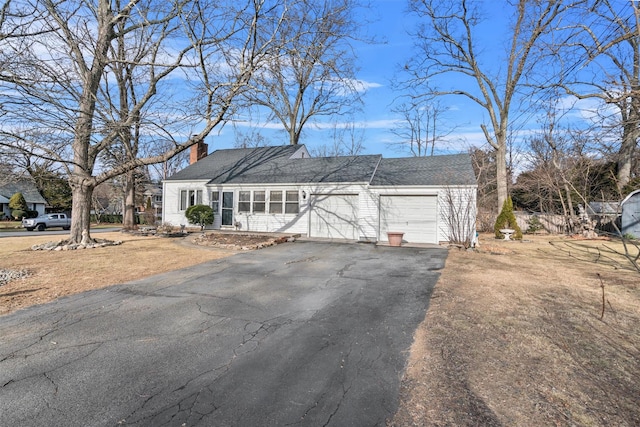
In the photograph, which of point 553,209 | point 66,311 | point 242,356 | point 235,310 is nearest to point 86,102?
point 66,311

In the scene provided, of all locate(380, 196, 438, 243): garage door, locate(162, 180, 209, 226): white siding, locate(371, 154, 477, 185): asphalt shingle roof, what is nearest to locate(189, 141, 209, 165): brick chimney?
locate(162, 180, 209, 226): white siding

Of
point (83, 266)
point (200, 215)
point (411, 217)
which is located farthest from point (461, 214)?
point (83, 266)

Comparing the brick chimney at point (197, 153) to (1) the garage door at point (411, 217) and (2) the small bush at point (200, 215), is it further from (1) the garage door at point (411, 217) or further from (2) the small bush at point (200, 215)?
(1) the garage door at point (411, 217)

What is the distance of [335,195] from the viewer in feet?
52.4

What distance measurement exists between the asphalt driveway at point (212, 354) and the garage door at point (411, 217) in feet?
26.1

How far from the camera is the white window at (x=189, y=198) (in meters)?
19.5

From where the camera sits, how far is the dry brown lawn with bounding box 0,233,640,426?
8.79 ft

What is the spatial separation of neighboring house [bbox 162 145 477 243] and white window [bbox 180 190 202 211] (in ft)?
0.19

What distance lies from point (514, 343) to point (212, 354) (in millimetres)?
3447

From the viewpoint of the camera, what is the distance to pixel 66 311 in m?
5.06

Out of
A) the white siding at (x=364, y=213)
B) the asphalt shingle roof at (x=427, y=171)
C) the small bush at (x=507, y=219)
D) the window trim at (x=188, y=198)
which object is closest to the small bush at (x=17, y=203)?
the window trim at (x=188, y=198)

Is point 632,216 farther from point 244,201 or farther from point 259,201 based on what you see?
point 244,201

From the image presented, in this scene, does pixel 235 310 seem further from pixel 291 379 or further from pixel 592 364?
pixel 592 364

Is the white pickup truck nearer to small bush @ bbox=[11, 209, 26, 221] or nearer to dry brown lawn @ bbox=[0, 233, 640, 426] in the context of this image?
small bush @ bbox=[11, 209, 26, 221]
